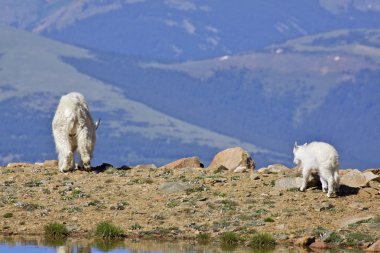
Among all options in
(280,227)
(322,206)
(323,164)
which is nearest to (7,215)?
(280,227)

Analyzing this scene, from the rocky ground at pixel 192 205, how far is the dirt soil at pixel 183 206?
0.07 ft

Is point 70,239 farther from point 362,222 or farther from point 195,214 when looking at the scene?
point 362,222

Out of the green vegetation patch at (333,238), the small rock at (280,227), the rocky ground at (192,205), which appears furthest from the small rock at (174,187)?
the green vegetation patch at (333,238)

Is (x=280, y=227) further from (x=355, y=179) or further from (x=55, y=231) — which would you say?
(x=55, y=231)

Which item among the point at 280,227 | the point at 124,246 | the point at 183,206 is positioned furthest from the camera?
the point at 183,206

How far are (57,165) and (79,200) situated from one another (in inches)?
220

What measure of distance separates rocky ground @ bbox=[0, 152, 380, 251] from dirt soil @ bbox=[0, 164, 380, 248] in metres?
0.02

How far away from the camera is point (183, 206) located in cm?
3102

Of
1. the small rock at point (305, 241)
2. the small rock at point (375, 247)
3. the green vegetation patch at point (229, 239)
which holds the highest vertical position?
the green vegetation patch at point (229, 239)

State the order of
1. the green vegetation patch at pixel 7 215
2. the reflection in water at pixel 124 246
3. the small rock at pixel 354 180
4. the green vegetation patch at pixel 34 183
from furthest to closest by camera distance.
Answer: the green vegetation patch at pixel 34 183
the small rock at pixel 354 180
the green vegetation patch at pixel 7 215
the reflection in water at pixel 124 246

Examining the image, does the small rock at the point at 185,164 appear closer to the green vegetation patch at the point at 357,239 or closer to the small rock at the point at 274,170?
the small rock at the point at 274,170

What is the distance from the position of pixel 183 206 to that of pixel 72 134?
5865 millimetres

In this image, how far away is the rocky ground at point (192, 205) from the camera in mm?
29266

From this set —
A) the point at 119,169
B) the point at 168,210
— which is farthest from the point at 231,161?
the point at 168,210
